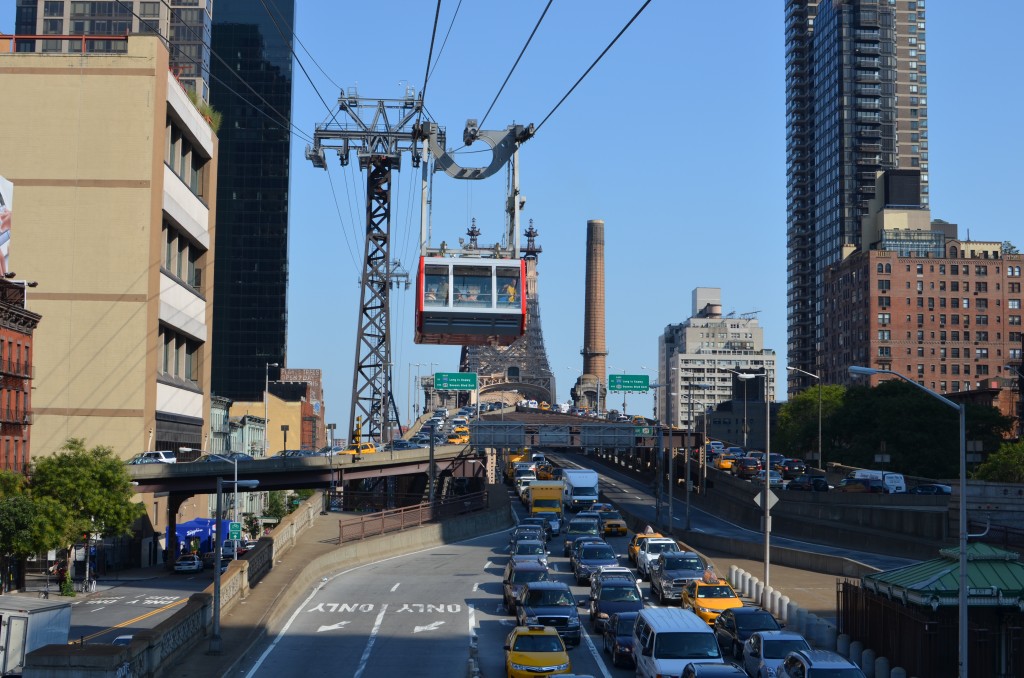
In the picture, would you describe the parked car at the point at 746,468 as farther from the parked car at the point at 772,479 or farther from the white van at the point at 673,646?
the white van at the point at 673,646

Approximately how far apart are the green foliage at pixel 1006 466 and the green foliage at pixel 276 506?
229 ft

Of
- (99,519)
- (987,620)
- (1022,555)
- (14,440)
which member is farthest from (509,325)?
(14,440)

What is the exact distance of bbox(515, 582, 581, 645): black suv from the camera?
119 feet

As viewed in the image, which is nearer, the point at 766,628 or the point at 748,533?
the point at 766,628

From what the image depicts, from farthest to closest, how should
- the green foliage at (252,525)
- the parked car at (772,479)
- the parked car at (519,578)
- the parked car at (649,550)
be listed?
1. the green foliage at (252,525)
2. the parked car at (772,479)
3. the parked car at (649,550)
4. the parked car at (519,578)

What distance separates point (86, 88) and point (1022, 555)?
202ft

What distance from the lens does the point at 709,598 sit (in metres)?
39.6

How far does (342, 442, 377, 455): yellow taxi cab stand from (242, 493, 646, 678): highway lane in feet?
79.3

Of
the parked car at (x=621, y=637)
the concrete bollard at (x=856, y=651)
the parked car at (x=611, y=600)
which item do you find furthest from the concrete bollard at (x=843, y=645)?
the parked car at (x=611, y=600)

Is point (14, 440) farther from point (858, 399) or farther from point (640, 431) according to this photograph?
point (858, 399)

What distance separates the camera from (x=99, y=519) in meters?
65.4

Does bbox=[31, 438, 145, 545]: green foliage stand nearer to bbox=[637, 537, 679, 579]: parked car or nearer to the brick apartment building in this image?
bbox=[637, 537, 679, 579]: parked car

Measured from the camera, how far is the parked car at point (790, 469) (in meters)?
107

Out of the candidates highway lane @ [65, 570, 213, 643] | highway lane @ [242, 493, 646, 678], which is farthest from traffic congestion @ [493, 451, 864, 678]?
highway lane @ [65, 570, 213, 643]
